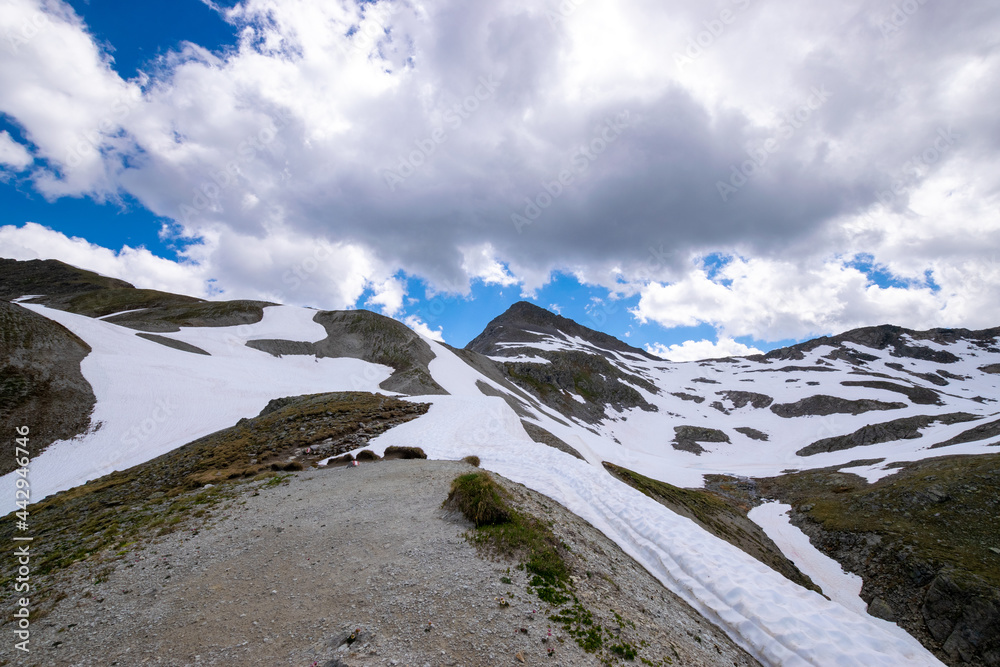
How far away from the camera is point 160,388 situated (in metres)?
36.0

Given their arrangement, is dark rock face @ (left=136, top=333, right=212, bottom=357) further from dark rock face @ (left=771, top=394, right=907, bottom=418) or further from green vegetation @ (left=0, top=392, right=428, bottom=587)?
dark rock face @ (left=771, top=394, right=907, bottom=418)

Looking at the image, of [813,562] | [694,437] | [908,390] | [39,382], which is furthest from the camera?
[908,390]

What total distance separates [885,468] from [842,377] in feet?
285

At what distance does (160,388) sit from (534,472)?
122ft

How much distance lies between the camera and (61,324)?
135 feet

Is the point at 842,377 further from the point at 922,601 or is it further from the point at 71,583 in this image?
the point at 71,583

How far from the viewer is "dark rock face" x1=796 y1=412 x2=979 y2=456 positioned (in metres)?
69.2

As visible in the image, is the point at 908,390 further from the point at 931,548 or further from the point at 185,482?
the point at 185,482

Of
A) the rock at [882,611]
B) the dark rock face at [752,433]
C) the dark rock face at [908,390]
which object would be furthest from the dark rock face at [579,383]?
the rock at [882,611]

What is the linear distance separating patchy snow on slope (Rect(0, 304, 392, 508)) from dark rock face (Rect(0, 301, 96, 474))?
0.80 m

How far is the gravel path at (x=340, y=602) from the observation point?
602cm

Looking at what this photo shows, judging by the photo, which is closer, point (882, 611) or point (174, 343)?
point (882, 611)

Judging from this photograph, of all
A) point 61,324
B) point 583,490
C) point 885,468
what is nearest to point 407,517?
point 583,490

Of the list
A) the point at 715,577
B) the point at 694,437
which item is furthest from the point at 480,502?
the point at 694,437
